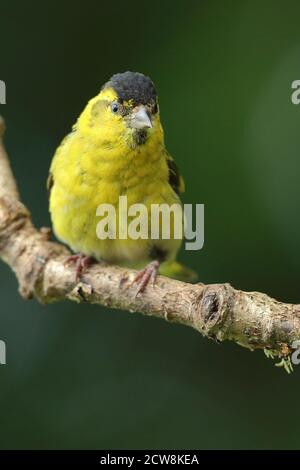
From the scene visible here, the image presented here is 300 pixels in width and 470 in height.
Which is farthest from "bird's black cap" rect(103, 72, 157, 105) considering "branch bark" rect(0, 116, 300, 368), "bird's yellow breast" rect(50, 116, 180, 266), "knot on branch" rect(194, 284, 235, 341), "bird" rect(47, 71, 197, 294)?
"knot on branch" rect(194, 284, 235, 341)

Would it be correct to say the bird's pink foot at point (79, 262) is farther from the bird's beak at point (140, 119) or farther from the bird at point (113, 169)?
the bird's beak at point (140, 119)

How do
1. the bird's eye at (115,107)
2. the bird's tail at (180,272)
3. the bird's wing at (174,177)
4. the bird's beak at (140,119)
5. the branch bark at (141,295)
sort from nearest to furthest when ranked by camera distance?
1. the branch bark at (141,295)
2. the bird's beak at (140,119)
3. the bird's eye at (115,107)
4. the bird's wing at (174,177)
5. the bird's tail at (180,272)

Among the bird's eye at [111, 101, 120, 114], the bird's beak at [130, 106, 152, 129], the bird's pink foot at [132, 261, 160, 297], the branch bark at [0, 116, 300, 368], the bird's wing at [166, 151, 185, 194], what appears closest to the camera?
the branch bark at [0, 116, 300, 368]

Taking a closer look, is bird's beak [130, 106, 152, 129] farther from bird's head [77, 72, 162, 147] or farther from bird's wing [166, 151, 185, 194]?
bird's wing [166, 151, 185, 194]

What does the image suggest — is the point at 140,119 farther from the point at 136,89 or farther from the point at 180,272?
the point at 180,272

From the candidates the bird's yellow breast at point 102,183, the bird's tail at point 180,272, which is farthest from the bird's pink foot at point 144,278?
the bird's tail at point 180,272

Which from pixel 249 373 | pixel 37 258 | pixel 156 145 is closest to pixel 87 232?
pixel 37 258

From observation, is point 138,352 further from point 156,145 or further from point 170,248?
point 156,145

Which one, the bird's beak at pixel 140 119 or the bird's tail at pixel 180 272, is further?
the bird's tail at pixel 180 272
